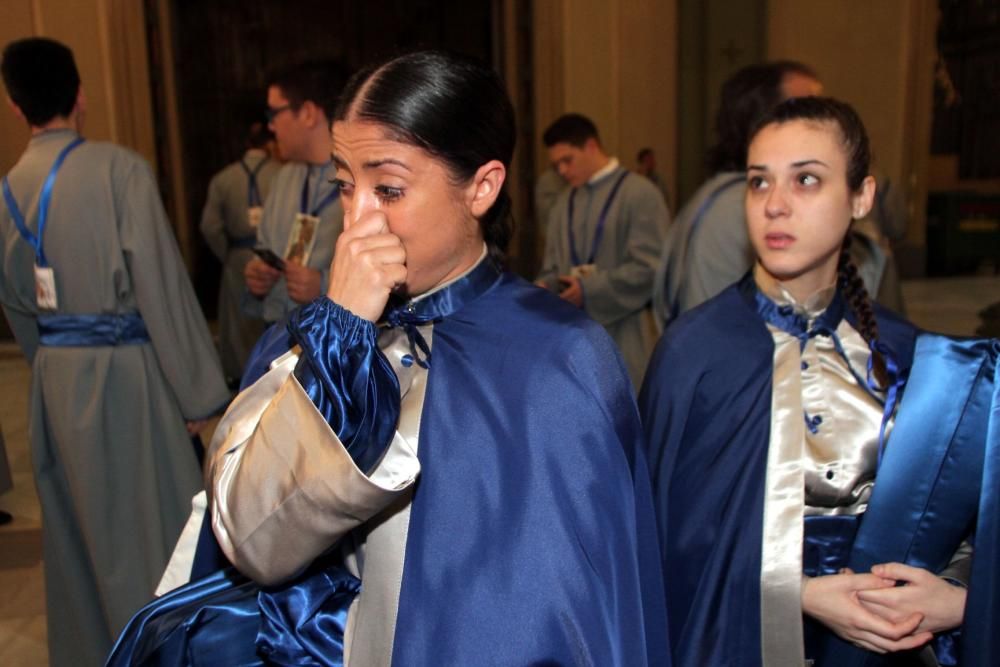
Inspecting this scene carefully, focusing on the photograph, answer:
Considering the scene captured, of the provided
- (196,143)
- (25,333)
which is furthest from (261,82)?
(25,333)

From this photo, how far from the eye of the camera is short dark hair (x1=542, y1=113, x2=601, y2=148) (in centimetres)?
510

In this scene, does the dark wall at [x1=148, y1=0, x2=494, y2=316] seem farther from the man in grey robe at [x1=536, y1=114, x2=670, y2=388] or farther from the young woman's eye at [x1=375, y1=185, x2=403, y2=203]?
the young woman's eye at [x1=375, y1=185, x2=403, y2=203]

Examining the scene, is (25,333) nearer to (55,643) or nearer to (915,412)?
(55,643)

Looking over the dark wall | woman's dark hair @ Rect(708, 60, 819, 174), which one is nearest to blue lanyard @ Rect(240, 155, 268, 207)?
the dark wall

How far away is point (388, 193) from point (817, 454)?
109 centimetres

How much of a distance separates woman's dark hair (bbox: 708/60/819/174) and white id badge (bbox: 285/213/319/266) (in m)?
1.82

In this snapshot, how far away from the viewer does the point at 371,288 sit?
135 cm

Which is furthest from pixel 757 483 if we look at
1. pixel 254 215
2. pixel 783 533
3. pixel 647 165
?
pixel 647 165

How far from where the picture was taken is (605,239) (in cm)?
499

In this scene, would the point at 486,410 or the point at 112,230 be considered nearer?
the point at 486,410

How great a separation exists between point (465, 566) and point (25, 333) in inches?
111

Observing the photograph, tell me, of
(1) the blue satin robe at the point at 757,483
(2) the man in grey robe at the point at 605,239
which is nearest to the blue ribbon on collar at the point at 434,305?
(1) the blue satin robe at the point at 757,483

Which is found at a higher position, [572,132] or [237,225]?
[572,132]

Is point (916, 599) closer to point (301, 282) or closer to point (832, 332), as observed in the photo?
point (832, 332)
